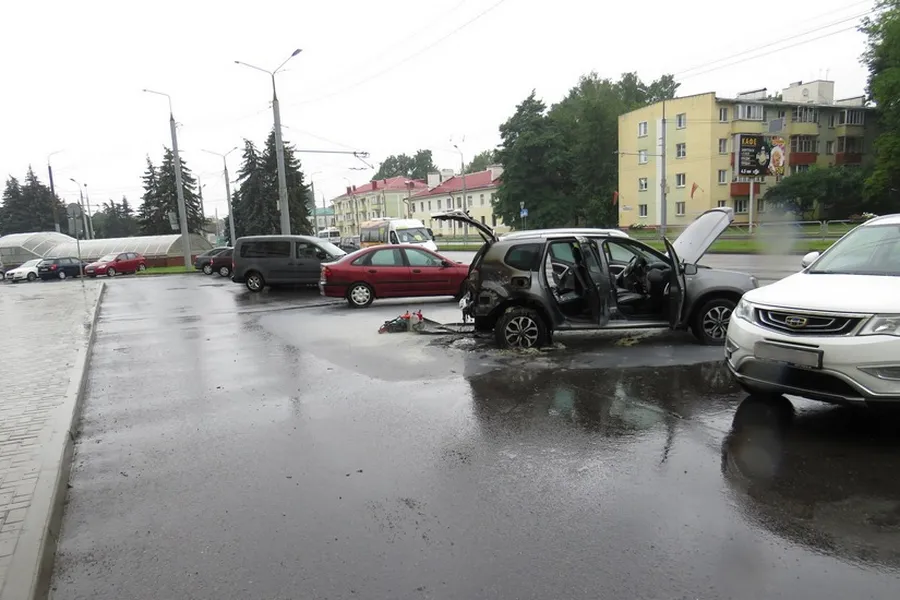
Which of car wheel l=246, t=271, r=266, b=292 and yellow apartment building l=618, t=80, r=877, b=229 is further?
yellow apartment building l=618, t=80, r=877, b=229

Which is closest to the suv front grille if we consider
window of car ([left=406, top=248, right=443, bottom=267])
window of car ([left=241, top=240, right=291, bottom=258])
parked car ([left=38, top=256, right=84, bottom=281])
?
window of car ([left=406, top=248, right=443, bottom=267])

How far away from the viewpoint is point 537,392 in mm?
6484

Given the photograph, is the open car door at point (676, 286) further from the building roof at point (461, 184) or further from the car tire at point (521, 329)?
the building roof at point (461, 184)

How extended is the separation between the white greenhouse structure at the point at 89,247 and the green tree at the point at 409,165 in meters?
85.0

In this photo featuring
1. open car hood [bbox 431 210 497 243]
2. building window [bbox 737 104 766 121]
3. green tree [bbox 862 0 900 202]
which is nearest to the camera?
open car hood [bbox 431 210 497 243]

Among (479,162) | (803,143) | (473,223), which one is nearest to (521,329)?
(473,223)

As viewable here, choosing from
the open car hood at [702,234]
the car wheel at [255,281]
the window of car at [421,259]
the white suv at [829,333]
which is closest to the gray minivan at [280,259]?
the car wheel at [255,281]

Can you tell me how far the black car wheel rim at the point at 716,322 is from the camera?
27.1ft

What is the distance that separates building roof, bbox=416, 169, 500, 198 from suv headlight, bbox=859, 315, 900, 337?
73462 millimetres

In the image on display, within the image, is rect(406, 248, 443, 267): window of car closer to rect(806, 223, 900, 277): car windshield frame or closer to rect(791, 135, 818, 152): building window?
rect(806, 223, 900, 277): car windshield frame

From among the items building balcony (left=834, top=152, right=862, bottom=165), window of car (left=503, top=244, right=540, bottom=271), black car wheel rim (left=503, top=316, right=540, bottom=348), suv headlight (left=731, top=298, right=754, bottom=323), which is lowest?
black car wheel rim (left=503, top=316, right=540, bottom=348)

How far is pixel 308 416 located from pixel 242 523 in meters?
2.18

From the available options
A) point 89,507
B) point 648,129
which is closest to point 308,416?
point 89,507

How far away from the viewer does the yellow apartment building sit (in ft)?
167
